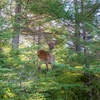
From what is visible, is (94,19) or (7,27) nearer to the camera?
(7,27)

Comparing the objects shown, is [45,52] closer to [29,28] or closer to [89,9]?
[89,9]

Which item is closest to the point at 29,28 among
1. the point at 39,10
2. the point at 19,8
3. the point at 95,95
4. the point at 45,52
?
the point at 19,8

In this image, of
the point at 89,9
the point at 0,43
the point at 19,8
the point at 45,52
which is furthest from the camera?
the point at 19,8

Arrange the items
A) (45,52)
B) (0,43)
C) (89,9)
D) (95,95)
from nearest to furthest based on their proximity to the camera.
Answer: (0,43) → (95,95) → (89,9) → (45,52)

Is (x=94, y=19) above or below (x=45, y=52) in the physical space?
above

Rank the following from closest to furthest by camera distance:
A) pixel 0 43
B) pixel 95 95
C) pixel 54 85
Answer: pixel 0 43 < pixel 54 85 < pixel 95 95

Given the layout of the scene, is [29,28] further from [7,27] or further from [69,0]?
[7,27]

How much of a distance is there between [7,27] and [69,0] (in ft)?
7.46

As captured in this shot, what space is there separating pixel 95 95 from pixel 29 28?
6006 mm

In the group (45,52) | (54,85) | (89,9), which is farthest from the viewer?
(45,52)

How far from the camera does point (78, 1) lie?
538 centimetres

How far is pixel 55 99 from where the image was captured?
4148 millimetres

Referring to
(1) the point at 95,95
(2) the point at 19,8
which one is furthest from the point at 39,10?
(2) the point at 19,8

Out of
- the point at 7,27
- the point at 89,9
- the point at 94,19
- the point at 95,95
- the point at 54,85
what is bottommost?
the point at 95,95
